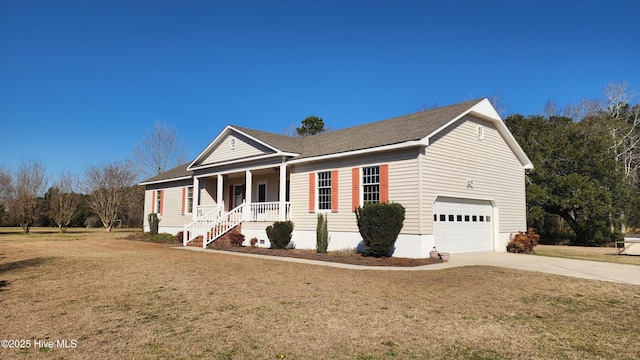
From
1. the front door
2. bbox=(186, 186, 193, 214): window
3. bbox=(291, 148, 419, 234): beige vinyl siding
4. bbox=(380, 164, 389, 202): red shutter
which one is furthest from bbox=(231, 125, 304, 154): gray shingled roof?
bbox=(186, 186, 193, 214): window

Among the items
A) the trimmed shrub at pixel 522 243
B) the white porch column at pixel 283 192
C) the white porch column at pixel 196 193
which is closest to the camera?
the trimmed shrub at pixel 522 243

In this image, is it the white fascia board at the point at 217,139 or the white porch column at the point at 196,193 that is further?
the white porch column at the point at 196,193

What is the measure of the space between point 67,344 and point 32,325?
127 cm

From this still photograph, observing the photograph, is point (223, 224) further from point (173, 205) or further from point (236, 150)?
point (173, 205)

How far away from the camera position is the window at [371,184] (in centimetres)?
1592

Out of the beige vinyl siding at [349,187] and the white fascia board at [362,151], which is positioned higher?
the white fascia board at [362,151]

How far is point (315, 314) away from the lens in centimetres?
669

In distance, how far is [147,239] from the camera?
2572cm

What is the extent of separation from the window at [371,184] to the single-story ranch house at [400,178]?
0.04 m

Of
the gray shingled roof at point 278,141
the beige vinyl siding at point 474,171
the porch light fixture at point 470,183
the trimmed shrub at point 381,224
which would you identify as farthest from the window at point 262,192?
the porch light fixture at point 470,183

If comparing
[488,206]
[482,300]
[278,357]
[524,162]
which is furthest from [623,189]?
[278,357]

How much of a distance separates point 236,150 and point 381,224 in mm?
11215

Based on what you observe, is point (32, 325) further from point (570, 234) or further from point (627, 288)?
point (570, 234)

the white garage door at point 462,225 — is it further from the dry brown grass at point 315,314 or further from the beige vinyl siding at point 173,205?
the beige vinyl siding at point 173,205
